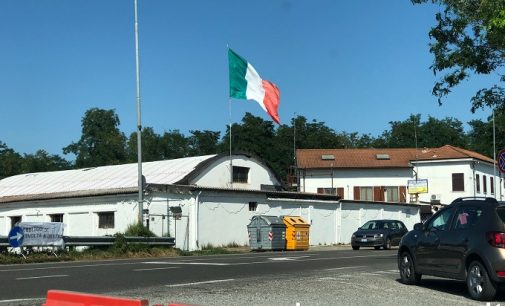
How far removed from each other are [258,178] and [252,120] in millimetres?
48851

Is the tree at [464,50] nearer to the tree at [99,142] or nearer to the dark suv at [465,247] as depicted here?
the dark suv at [465,247]

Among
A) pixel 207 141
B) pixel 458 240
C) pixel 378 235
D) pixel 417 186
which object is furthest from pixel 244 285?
pixel 207 141

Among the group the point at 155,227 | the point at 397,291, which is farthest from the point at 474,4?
the point at 155,227

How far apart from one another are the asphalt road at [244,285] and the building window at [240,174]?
27.1 meters

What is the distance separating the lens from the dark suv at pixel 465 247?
10.1 metres

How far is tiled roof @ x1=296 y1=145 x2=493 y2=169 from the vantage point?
6988 cm

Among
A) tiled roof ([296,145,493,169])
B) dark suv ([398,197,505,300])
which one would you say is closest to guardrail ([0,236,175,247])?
dark suv ([398,197,505,300])

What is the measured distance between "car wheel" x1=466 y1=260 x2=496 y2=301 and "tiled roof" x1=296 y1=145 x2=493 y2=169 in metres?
59.4

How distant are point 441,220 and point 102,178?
1426 inches

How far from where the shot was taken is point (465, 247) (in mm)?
10734

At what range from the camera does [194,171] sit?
131ft

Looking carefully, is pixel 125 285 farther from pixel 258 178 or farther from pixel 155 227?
pixel 258 178

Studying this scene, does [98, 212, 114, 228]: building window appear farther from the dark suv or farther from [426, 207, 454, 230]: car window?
[426, 207, 454, 230]: car window

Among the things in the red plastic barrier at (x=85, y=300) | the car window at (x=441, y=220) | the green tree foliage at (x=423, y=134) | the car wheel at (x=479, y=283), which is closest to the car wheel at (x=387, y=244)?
the car window at (x=441, y=220)
